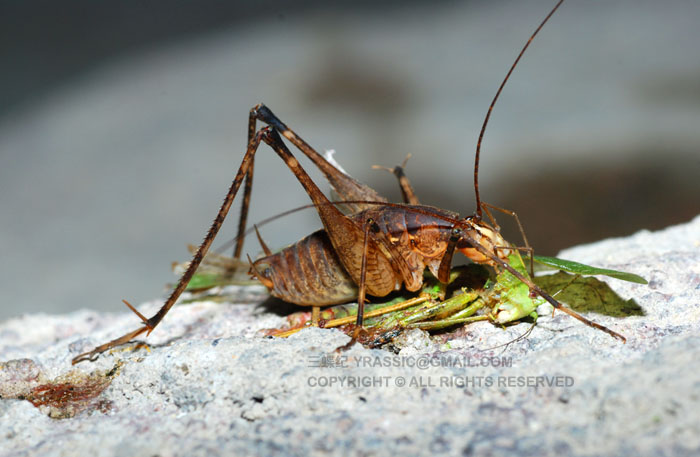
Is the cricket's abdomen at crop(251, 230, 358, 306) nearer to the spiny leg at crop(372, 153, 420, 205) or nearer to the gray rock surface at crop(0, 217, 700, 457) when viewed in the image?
the gray rock surface at crop(0, 217, 700, 457)

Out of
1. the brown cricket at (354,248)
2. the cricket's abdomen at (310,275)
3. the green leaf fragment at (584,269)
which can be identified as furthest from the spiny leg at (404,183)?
the green leaf fragment at (584,269)

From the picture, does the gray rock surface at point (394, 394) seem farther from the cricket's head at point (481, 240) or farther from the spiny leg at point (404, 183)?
the spiny leg at point (404, 183)

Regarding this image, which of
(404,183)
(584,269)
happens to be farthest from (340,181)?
(584,269)

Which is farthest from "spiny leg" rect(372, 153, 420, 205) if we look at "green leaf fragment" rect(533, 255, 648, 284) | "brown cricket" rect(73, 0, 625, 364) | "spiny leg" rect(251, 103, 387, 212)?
"green leaf fragment" rect(533, 255, 648, 284)

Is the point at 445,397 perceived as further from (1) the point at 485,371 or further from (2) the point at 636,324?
(2) the point at 636,324

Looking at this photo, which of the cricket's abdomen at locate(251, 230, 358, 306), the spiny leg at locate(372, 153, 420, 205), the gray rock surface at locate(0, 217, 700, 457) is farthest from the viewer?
the spiny leg at locate(372, 153, 420, 205)

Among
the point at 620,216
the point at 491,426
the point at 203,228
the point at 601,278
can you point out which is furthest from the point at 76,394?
the point at 620,216

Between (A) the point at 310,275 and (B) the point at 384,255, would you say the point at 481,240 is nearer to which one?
(B) the point at 384,255
